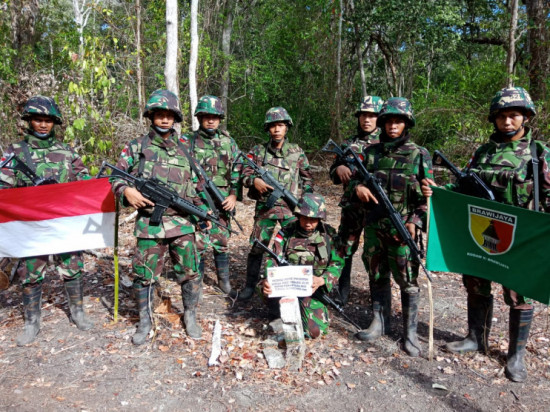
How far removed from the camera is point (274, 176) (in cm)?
517

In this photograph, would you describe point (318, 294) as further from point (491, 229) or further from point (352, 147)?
point (352, 147)

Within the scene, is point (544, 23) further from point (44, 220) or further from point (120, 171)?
point (44, 220)

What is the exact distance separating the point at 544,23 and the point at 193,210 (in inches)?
397

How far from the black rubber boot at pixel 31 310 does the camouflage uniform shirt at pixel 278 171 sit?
9.06ft

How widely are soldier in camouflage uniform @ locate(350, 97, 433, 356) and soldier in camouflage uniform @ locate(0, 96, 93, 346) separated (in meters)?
3.38

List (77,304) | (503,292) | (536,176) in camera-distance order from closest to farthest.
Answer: (536,176) < (503,292) < (77,304)

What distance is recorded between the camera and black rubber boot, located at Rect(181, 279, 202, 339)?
14.3 ft

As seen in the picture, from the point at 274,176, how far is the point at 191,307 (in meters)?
1.97

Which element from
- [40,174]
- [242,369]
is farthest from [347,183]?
[40,174]

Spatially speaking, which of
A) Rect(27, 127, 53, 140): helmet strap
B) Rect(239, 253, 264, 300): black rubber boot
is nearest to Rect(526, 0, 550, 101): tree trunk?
Rect(239, 253, 264, 300): black rubber boot

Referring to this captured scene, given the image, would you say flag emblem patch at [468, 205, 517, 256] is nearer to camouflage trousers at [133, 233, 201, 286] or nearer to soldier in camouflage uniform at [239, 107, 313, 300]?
soldier in camouflage uniform at [239, 107, 313, 300]

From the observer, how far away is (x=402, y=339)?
428 centimetres

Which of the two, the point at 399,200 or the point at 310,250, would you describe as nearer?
the point at 399,200

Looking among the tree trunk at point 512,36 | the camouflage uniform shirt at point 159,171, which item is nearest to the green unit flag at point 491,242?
the camouflage uniform shirt at point 159,171
